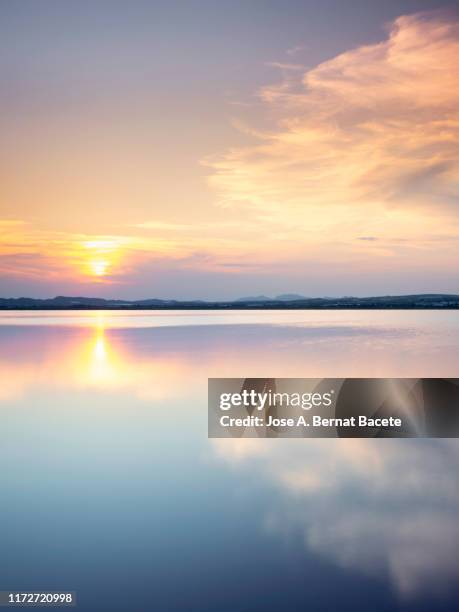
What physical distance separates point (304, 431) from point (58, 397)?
6894mm

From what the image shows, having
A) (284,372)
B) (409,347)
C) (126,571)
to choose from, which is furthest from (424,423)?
(409,347)

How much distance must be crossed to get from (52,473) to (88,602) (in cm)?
368

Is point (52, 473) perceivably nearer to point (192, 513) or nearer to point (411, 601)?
point (192, 513)

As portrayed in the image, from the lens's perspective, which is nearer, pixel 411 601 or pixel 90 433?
pixel 411 601

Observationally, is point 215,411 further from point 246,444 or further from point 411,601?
point 411,601

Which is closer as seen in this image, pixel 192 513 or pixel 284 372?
pixel 192 513

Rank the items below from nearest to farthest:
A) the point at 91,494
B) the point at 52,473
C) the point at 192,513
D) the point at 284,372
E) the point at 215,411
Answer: the point at 192,513 → the point at 91,494 → the point at 52,473 → the point at 215,411 → the point at 284,372

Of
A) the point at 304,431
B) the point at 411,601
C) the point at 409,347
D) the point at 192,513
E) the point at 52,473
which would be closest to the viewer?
the point at 411,601

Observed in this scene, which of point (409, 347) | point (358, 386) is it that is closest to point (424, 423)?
point (358, 386)

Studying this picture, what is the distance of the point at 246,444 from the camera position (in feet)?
30.9

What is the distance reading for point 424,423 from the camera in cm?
1023

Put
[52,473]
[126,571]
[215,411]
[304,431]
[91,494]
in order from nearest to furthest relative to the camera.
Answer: [126,571]
[91,494]
[52,473]
[304,431]
[215,411]

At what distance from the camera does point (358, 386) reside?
47.7 feet

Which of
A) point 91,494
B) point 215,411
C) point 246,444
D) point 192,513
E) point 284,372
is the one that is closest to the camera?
point 192,513
